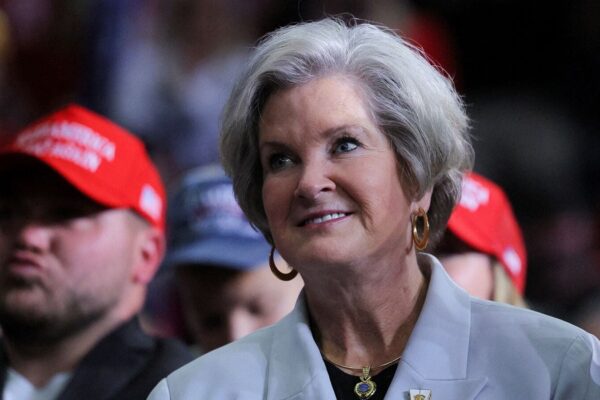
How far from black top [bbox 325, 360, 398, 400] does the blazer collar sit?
27 mm

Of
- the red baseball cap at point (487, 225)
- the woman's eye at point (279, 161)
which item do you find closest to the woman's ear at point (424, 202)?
the woman's eye at point (279, 161)

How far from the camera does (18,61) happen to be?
718 centimetres

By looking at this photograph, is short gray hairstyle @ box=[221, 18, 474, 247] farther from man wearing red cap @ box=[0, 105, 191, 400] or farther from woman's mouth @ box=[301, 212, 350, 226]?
man wearing red cap @ box=[0, 105, 191, 400]

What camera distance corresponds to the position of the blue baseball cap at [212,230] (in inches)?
151

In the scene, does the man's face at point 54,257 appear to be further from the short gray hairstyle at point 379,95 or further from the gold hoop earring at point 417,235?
the gold hoop earring at point 417,235

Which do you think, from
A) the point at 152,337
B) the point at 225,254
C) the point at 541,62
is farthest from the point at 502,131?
the point at 152,337

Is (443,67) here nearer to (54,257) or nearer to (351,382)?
(54,257)

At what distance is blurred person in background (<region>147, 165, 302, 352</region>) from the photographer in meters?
3.79

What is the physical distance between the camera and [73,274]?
11.2 feet

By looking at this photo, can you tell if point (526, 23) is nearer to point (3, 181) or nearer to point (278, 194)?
point (3, 181)

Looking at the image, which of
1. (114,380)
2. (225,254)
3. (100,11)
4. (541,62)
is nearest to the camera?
(114,380)

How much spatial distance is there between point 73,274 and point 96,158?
362 mm

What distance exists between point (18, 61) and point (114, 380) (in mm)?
4217

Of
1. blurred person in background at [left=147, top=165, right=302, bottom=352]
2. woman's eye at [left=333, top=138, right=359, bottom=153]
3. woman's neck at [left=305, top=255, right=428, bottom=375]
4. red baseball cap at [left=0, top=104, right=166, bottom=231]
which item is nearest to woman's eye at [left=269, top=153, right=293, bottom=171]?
woman's eye at [left=333, top=138, right=359, bottom=153]
